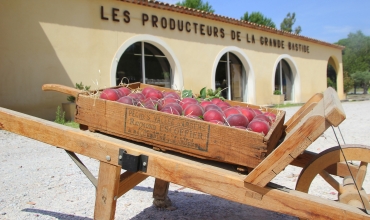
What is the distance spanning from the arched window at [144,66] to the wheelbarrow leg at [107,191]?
29.7 feet

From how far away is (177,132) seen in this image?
1.85 metres

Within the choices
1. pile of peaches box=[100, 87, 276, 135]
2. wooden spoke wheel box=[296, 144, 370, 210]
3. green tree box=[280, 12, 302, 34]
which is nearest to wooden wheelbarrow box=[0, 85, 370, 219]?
wooden spoke wheel box=[296, 144, 370, 210]

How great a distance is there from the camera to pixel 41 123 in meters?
2.12

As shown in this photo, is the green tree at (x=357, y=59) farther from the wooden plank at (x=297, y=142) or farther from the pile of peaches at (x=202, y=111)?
the wooden plank at (x=297, y=142)

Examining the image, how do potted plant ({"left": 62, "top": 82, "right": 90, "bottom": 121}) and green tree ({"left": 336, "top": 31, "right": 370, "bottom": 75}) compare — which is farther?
green tree ({"left": 336, "top": 31, "right": 370, "bottom": 75})

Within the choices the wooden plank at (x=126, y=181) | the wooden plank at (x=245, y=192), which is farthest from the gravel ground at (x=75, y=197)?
the wooden plank at (x=245, y=192)

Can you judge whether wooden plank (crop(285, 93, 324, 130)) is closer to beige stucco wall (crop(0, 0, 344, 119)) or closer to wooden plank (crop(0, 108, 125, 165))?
wooden plank (crop(0, 108, 125, 165))

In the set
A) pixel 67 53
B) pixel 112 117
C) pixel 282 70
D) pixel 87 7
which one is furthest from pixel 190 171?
pixel 282 70

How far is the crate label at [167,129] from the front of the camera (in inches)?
70.6

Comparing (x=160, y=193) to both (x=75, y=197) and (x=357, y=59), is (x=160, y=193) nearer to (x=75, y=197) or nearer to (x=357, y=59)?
(x=75, y=197)

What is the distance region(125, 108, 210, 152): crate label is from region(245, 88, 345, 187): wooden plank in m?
0.34

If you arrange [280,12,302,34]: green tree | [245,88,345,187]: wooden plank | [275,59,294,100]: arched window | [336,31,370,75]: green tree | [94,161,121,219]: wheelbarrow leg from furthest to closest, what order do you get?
[280,12,302,34]: green tree, [336,31,370,75]: green tree, [275,59,294,100]: arched window, [94,161,121,219]: wheelbarrow leg, [245,88,345,187]: wooden plank

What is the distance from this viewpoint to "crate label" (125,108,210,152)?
1.79 meters

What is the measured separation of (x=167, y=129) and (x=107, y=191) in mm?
523
